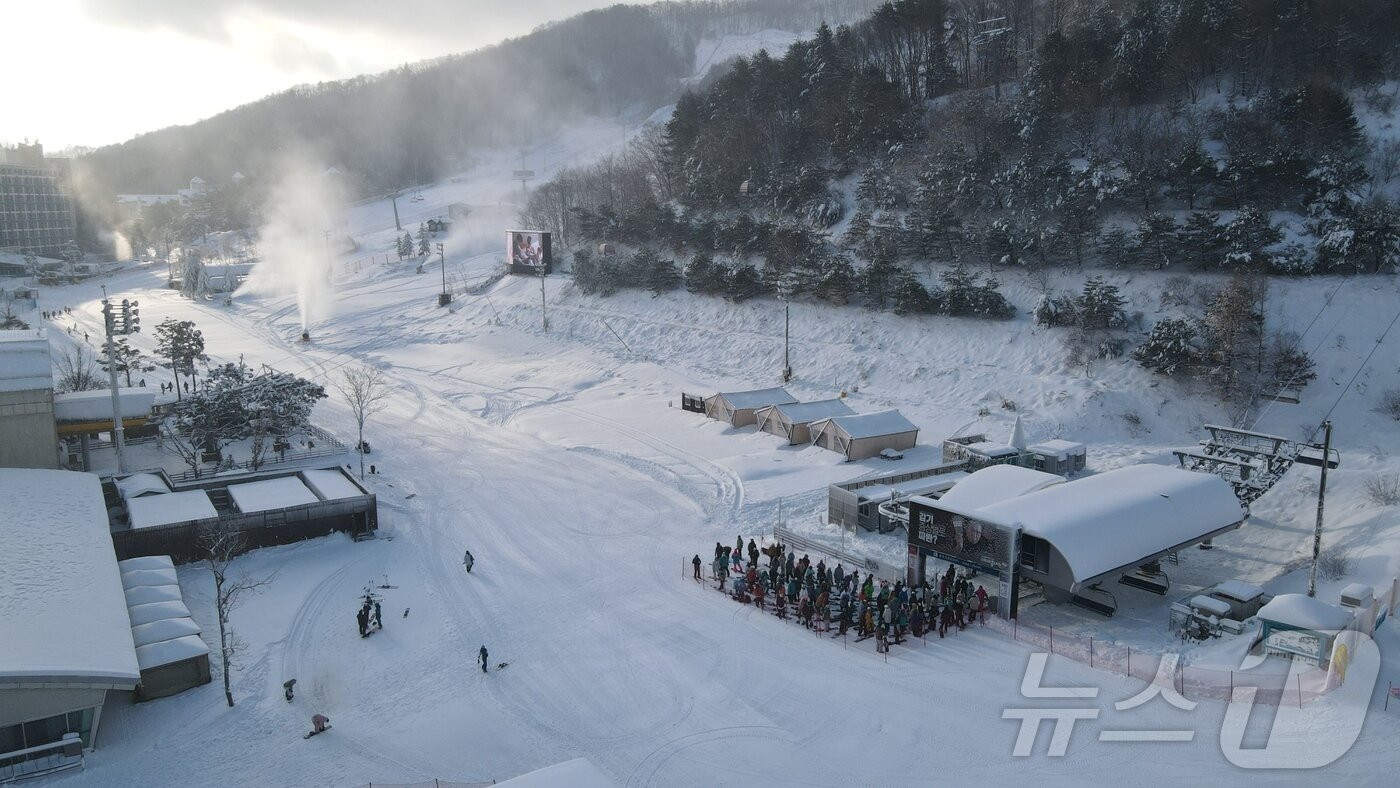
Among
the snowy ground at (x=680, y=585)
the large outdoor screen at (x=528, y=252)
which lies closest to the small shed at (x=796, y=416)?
the snowy ground at (x=680, y=585)

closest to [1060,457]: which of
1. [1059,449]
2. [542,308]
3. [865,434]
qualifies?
[1059,449]

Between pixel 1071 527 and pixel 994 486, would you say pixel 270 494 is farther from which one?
pixel 1071 527

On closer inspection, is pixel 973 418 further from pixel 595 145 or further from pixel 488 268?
pixel 595 145

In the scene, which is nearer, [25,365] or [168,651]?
[168,651]

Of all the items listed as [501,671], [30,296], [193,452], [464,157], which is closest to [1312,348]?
[501,671]

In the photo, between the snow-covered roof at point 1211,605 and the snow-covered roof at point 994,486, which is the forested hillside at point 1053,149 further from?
the snow-covered roof at point 1211,605

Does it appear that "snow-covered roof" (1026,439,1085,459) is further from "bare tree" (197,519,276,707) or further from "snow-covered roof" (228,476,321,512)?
"bare tree" (197,519,276,707)
